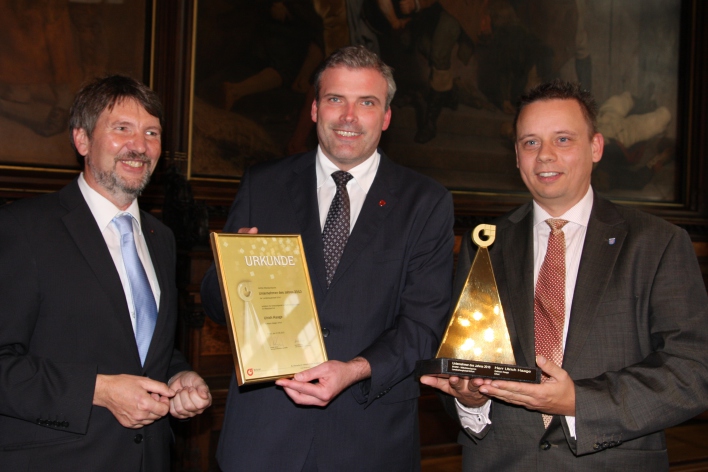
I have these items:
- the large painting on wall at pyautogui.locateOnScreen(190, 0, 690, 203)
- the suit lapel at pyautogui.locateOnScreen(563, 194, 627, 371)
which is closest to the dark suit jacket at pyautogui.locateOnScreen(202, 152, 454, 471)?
the suit lapel at pyautogui.locateOnScreen(563, 194, 627, 371)

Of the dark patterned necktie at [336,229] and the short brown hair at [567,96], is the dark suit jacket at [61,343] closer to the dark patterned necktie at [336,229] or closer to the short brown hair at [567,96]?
the dark patterned necktie at [336,229]

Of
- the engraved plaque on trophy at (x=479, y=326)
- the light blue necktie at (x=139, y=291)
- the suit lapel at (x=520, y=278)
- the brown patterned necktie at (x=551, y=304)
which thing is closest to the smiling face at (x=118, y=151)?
the light blue necktie at (x=139, y=291)

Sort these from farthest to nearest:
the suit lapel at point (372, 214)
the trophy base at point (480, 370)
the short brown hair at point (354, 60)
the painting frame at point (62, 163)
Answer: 1. the painting frame at point (62, 163)
2. the short brown hair at point (354, 60)
3. the suit lapel at point (372, 214)
4. the trophy base at point (480, 370)

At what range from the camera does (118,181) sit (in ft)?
7.25

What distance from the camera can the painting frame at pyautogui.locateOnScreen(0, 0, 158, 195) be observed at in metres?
5.52

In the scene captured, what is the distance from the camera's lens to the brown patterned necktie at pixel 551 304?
6.89ft

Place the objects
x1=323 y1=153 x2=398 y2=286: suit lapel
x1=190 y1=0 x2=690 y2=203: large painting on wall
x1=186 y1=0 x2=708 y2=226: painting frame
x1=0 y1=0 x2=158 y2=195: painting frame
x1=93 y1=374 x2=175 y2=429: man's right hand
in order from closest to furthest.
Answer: x1=93 y1=374 x2=175 y2=429: man's right hand < x1=323 y1=153 x2=398 y2=286: suit lapel < x1=0 y1=0 x2=158 y2=195: painting frame < x1=190 y1=0 x2=690 y2=203: large painting on wall < x1=186 y1=0 x2=708 y2=226: painting frame

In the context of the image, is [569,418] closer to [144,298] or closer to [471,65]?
[144,298]

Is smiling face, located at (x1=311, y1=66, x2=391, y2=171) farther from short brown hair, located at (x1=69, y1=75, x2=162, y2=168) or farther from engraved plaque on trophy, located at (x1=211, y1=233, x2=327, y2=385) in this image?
short brown hair, located at (x1=69, y1=75, x2=162, y2=168)

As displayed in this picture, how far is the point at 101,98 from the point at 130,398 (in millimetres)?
1011

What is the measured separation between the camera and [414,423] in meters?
2.23

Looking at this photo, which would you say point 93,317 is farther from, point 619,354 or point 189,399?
point 619,354

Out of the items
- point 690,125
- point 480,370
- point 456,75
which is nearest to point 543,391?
point 480,370

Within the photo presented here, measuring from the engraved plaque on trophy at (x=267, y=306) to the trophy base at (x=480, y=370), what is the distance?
13.8 inches
